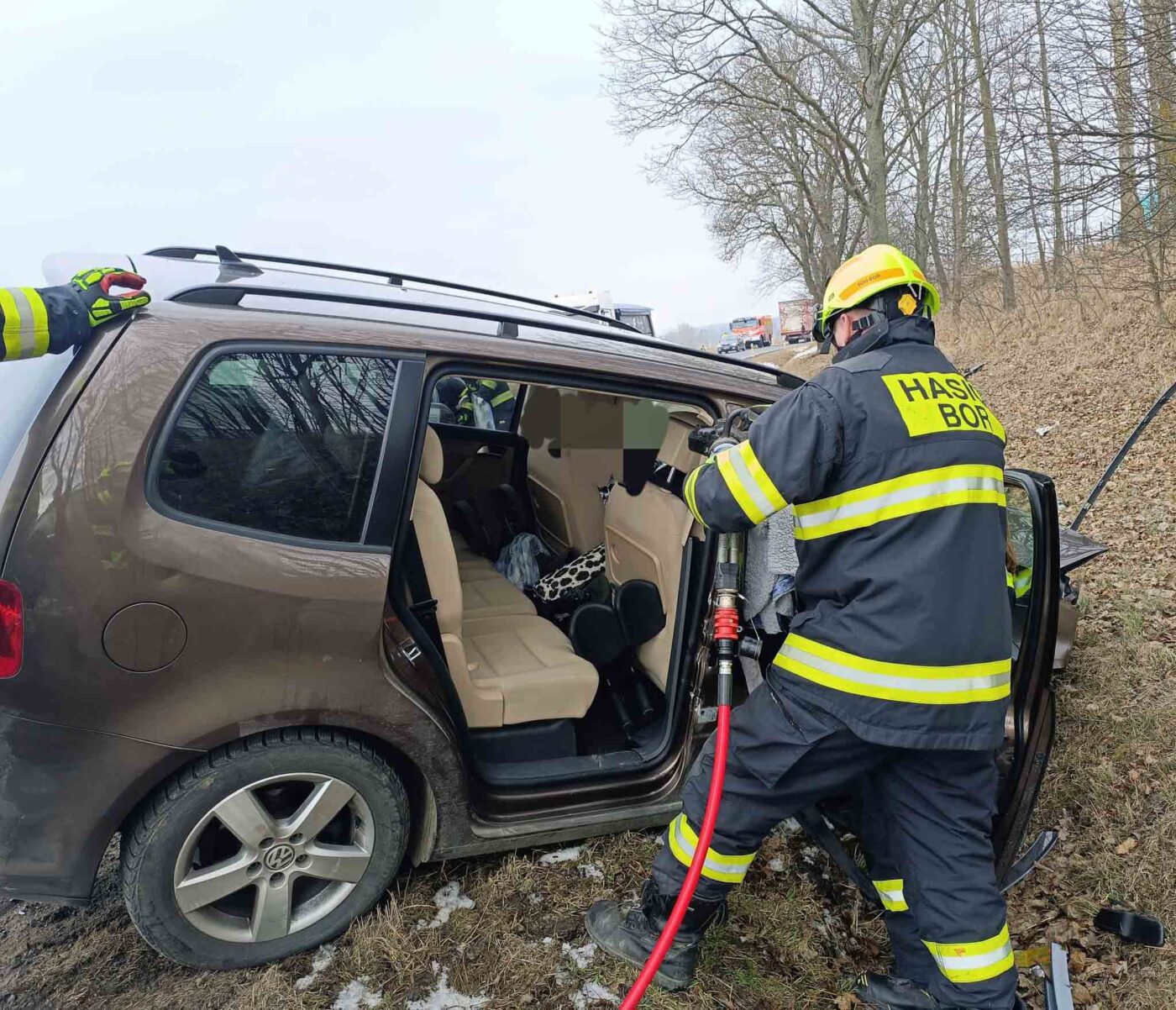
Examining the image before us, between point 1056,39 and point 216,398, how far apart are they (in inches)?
376

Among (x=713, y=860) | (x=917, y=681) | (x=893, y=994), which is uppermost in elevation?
(x=917, y=681)

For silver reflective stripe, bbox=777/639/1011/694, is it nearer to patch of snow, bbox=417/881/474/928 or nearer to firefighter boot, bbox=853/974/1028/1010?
firefighter boot, bbox=853/974/1028/1010

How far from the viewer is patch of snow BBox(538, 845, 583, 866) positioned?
256 centimetres

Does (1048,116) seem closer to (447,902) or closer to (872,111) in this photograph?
(872,111)

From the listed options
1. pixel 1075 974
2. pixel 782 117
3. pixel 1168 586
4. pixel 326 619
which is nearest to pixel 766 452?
pixel 326 619

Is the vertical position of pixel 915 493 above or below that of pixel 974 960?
above

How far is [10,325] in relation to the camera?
1.78 metres

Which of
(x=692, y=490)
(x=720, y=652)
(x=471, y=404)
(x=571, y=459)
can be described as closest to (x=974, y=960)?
(x=720, y=652)

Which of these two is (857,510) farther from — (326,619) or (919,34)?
(919,34)

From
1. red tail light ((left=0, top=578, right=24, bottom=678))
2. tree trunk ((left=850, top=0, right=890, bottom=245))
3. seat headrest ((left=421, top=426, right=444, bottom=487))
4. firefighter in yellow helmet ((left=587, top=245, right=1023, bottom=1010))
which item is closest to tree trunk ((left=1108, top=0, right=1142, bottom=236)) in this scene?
→ tree trunk ((left=850, top=0, right=890, bottom=245))

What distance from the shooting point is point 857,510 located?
6.24ft

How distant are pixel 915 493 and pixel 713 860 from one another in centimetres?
110

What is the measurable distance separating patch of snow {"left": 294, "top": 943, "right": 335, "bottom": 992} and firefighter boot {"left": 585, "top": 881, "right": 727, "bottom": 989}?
0.73m

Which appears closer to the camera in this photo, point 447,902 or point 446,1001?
point 446,1001
